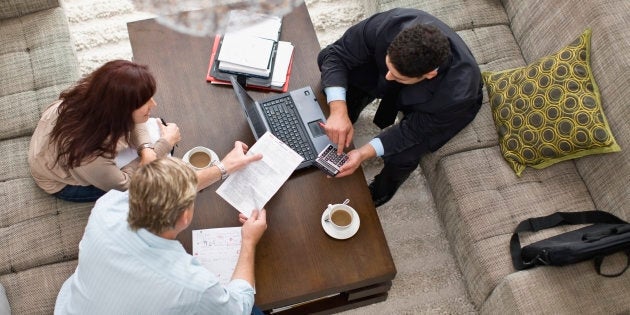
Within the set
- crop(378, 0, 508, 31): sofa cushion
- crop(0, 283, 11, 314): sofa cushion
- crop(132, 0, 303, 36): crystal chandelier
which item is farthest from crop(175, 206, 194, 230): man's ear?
crop(378, 0, 508, 31): sofa cushion

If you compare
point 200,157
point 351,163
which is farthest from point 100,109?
point 351,163

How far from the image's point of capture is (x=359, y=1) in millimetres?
3053

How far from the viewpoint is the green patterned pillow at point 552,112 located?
209 cm

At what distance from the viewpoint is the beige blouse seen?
1811mm

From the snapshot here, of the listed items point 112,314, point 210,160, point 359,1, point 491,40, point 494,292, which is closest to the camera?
point 112,314

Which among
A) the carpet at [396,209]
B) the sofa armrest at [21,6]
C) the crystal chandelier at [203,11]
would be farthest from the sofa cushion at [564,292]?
the sofa armrest at [21,6]

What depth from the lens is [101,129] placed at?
1711mm

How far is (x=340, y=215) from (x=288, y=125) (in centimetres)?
39

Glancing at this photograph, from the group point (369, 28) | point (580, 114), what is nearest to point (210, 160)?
point (369, 28)

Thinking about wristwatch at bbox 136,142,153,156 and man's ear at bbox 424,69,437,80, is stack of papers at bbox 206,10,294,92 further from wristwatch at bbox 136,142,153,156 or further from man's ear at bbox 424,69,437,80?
man's ear at bbox 424,69,437,80

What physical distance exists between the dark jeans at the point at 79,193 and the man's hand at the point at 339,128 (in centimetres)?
89

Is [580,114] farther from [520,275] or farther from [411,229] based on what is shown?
[411,229]

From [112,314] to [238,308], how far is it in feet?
1.12

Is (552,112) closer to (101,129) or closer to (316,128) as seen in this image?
(316,128)
